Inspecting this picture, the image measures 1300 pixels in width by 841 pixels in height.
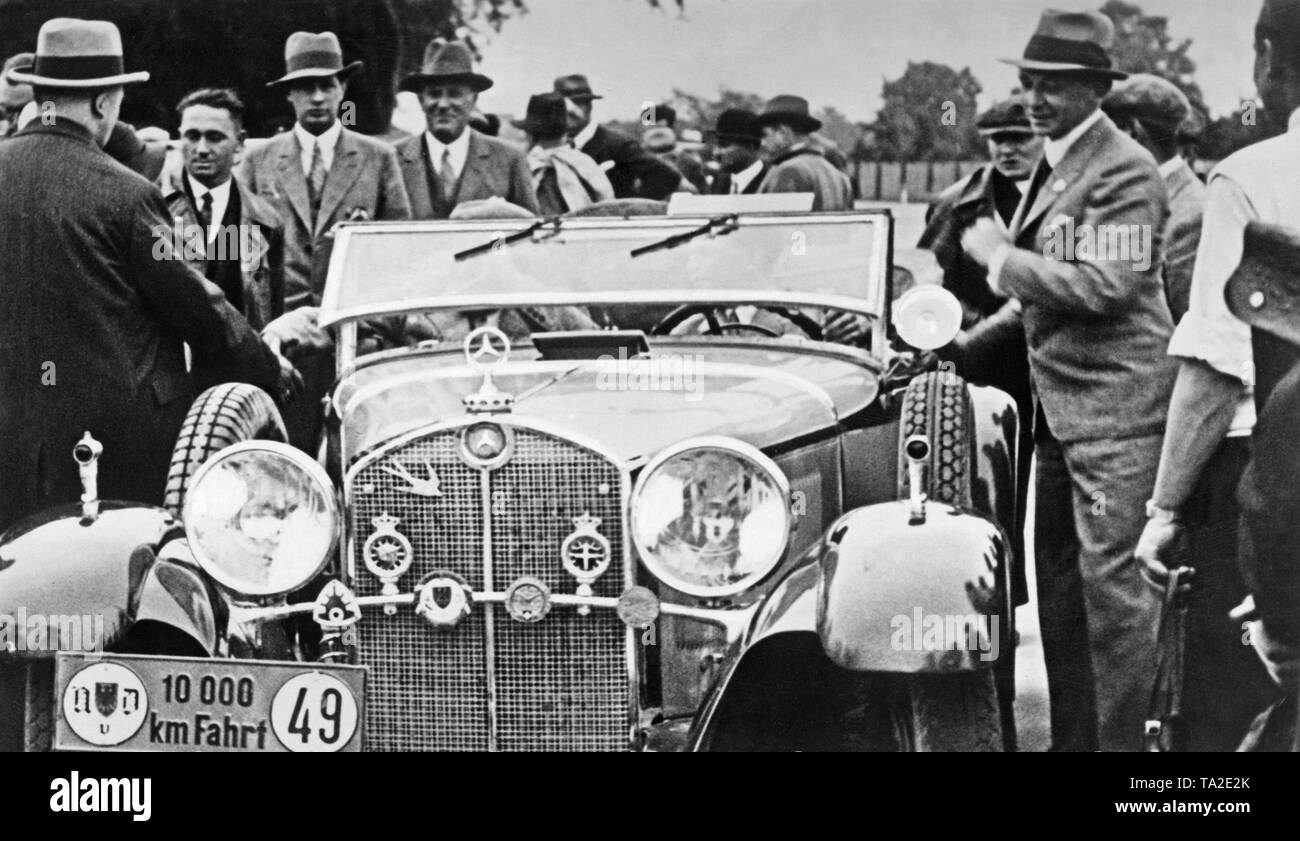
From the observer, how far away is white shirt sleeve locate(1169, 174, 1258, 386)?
472 cm

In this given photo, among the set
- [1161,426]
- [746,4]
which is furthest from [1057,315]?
[746,4]

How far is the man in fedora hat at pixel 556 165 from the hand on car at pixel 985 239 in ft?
3.48

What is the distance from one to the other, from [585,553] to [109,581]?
1.36m

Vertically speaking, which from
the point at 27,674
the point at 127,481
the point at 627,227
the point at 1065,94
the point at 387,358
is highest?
the point at 1065,94

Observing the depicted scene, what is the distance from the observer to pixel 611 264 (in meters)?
4.86

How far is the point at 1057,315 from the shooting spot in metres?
4.79

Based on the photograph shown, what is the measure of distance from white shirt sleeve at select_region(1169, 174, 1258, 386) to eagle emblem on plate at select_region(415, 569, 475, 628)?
2.12 meters

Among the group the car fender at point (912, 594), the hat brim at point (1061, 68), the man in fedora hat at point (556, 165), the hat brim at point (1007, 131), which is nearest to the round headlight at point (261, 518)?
the man in fedora hat at point (556, 165)

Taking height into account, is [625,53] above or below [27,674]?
above

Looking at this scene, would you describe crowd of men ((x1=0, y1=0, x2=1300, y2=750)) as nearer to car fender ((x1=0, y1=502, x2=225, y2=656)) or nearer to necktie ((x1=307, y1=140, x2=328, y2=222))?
necktie ((x1=307, y1=140, x2=328, y2=222))

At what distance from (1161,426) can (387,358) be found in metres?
2.25

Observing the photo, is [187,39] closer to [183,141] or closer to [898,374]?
[183,141]

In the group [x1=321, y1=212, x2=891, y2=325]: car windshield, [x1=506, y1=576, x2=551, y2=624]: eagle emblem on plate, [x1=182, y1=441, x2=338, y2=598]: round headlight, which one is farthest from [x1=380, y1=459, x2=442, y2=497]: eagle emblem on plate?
[x1=321, y1=212, x2=891, y2=325]: car windshield

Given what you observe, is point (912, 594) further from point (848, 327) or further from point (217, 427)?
point (217, 427)
